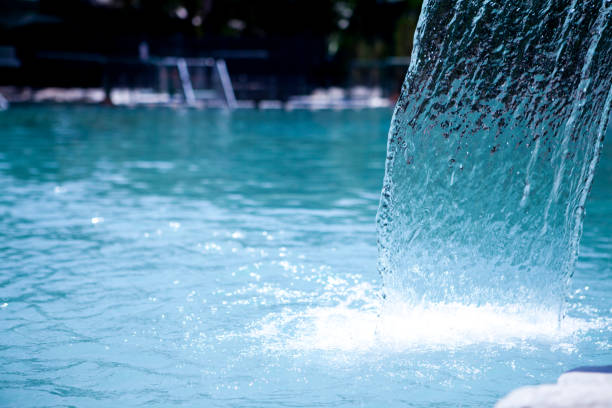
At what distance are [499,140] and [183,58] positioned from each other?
2091 cm

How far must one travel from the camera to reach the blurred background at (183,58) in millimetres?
24109

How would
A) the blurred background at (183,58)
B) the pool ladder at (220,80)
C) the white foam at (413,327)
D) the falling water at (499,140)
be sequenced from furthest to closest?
1. the blurred background at (183,58)
2. the pool ladder at (220,80)
3. the falling water at (499,140)
4. the white foam at (413,327)

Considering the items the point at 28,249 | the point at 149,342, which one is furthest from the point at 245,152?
the point at 149,342

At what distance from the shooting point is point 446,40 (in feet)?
14.5

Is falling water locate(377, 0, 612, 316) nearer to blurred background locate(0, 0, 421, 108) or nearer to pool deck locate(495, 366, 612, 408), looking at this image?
pool deck locate(495, 366, 612, 408)

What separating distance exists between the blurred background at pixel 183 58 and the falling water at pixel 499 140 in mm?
17750

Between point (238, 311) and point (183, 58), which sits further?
point (183, 58)

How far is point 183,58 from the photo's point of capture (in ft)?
80.6

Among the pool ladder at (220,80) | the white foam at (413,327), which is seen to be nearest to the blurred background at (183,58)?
the pool ladder at (220,80)

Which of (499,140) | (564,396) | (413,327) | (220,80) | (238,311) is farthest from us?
(220,80)

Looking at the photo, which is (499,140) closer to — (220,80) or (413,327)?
(413,327)

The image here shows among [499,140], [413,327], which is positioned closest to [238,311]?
[413,327]

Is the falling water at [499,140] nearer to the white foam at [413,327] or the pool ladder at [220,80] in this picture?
the white foam at [413,327]

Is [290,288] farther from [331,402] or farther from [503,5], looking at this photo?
[503,5]
